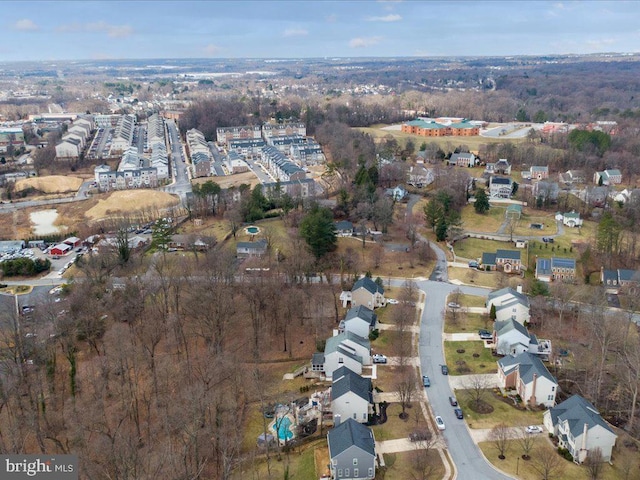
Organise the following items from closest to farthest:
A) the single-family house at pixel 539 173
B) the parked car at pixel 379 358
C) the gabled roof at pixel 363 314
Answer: the parked car at pixel 379 358
the gabled roof at pixel 363 314
the single-family house at pixel 539 173

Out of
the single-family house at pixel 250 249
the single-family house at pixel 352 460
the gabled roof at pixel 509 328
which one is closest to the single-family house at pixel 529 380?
the gabled roof at pixel 509 328

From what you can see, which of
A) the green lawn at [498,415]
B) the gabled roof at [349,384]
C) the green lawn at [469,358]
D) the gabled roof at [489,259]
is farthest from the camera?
the gabled roof at [489,259]

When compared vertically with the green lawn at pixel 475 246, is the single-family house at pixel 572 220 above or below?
above

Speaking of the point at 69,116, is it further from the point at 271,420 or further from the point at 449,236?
the point at 271,420

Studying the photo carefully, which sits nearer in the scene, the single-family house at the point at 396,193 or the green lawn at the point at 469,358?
the green lawn at the point at 469,358

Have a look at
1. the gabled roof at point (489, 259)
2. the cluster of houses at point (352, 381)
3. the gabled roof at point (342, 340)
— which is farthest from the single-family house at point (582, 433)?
the gabled roof at point (489, 259)

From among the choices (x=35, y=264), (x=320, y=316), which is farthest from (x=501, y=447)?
(x=35, y=264)

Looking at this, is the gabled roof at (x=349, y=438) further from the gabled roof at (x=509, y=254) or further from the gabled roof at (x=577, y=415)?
the gabled roof at (x=509, y=254)

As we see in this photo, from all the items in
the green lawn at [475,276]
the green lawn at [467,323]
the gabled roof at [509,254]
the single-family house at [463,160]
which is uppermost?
the single-family house at [463,160]
